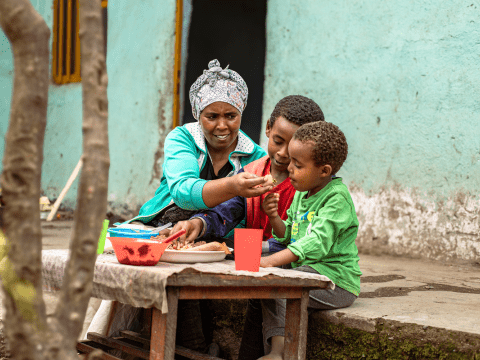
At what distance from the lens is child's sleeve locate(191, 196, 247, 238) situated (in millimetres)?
2530

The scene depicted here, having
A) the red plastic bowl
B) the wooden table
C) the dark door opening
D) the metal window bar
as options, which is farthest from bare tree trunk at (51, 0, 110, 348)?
the metal window bar

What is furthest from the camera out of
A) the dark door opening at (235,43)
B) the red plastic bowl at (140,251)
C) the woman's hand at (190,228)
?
the dark door opening at (235,43)

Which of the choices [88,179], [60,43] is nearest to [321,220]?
[88,179]

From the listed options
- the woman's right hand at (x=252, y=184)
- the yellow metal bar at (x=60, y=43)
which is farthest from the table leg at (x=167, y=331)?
the yellow metal bar at (x=60, y=43)

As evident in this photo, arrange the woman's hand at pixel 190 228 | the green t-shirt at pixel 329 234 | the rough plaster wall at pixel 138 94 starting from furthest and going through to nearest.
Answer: the rough plaster wall at pixel 138 94, the woman's hand at pixel 190 228, the green t-shirt at pixel 329 234

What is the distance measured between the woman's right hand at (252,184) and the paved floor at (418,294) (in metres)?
0.62

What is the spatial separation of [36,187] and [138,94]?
5682mm

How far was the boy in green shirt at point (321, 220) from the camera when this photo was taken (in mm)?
2086

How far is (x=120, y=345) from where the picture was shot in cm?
236

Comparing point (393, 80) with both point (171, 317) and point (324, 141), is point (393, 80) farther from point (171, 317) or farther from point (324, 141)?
Result: point (171, 317)

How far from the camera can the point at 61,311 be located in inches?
34.5

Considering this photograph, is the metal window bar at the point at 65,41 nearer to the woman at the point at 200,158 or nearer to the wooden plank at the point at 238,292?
the woman at the point at 200,158

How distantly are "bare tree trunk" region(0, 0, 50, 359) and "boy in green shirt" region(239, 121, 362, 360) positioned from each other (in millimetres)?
1295

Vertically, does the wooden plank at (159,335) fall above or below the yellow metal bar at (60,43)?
below
